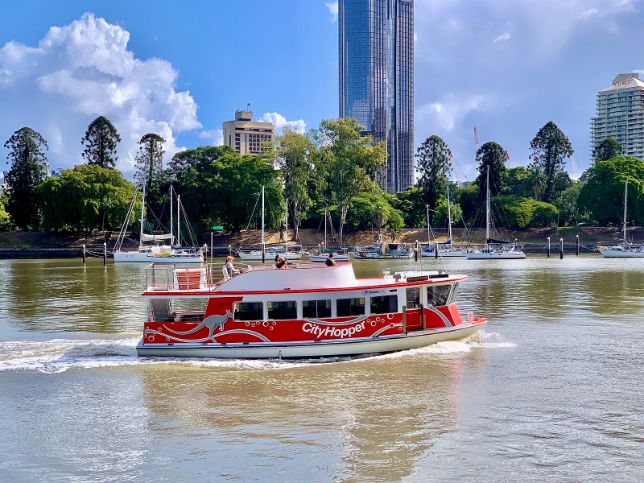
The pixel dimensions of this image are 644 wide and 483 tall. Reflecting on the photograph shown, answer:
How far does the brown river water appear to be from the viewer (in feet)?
41.3

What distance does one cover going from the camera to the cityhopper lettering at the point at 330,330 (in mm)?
20891

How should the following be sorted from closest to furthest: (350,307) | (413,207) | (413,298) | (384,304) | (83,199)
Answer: (350,307), (384,304), (413,298), (83,199), (413,207)

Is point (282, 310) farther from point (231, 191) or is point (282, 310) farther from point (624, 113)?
point (624, 113)

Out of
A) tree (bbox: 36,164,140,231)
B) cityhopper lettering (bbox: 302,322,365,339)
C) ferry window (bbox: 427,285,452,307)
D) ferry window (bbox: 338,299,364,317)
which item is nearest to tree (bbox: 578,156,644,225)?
tree (bbox: 36,164,140,231)

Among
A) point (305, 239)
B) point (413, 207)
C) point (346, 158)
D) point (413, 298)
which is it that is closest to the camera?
point (413, 298)

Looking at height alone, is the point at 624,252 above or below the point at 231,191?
below

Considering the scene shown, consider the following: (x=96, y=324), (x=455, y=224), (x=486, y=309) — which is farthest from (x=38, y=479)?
(x=455, y=224)

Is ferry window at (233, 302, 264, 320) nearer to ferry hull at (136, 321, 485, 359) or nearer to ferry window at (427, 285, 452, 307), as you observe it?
ferry hull at (136, 321, 485, 359)

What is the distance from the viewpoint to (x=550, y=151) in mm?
111250

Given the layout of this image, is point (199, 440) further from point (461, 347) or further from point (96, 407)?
point (461, 347)

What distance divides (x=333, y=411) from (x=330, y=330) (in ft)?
17.5

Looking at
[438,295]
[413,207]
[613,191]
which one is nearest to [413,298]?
[438,295]

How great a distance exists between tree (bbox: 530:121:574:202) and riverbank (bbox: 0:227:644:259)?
12267 millimetres

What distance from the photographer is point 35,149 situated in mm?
104250
